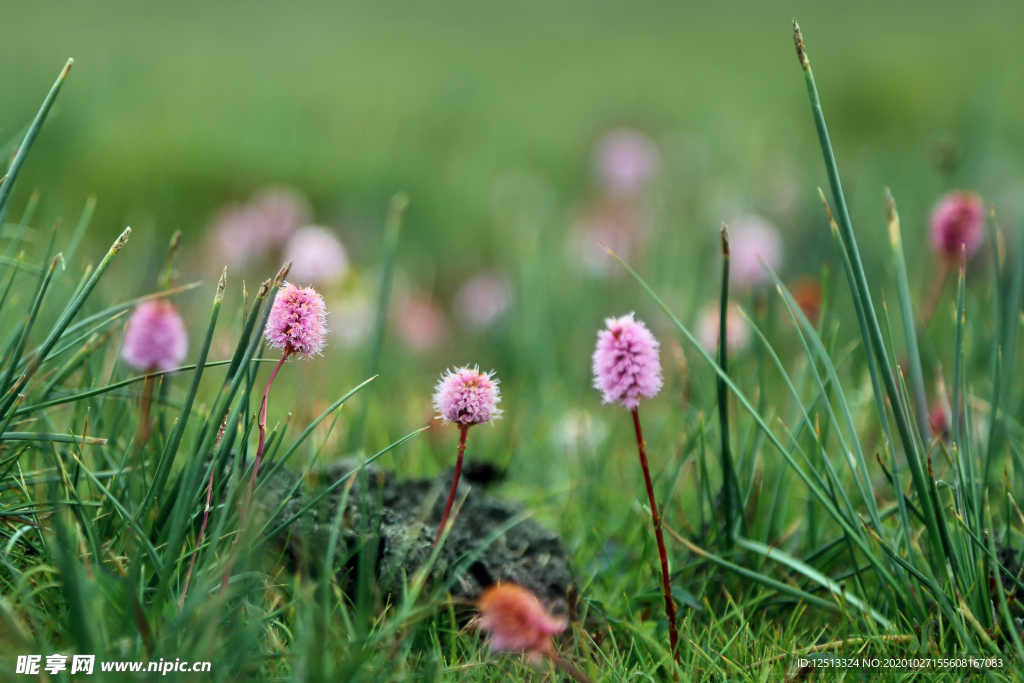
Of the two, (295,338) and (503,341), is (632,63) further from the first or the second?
(295,338)

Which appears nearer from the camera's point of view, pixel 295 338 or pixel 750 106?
pixel 295 338

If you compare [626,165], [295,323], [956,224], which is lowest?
[295,323]

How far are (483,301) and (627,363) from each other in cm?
233

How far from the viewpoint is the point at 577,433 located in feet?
6.19

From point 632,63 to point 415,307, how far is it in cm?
676

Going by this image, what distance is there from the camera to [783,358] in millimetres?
2670

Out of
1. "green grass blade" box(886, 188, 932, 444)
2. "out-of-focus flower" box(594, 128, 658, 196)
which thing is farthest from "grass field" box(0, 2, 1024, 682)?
"out-of-focus flower" box(594, 128, 658, 196)

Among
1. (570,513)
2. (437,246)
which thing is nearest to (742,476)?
(570,513)

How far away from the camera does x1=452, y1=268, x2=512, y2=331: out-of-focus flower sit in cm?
301

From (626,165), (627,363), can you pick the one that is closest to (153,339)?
(627,363)

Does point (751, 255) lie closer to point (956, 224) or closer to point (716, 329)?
point (716, 329)

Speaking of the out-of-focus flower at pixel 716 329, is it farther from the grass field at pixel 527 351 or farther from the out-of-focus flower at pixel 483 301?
the out-of-focus flower at pixel 483 301

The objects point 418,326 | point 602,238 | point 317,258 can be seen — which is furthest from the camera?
point 602,238

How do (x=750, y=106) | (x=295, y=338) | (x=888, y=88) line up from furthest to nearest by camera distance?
(x=750, y=106) < (x=888, y=88) < (x=295, y=338)
